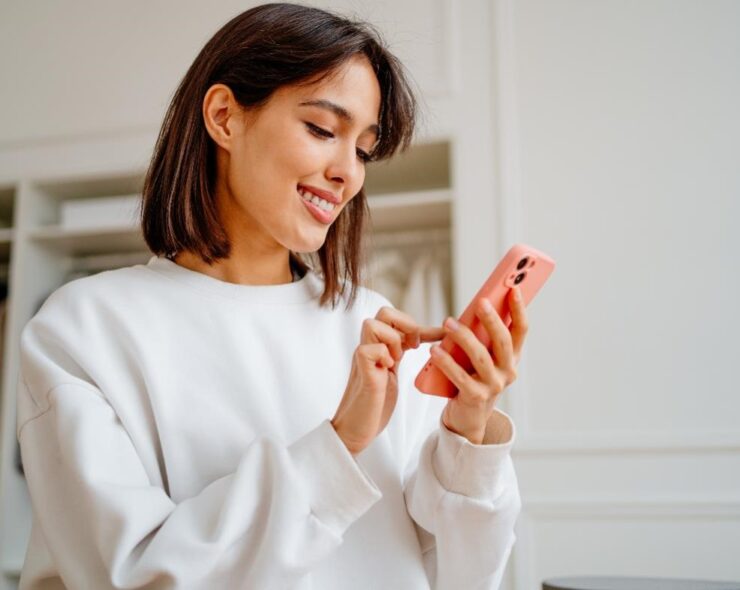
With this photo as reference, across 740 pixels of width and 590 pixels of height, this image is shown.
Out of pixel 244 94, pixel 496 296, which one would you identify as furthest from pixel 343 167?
pixel 496 296

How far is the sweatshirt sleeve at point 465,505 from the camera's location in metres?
0.88

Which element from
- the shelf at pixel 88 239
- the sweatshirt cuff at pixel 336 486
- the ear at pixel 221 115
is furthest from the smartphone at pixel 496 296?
the shelf at pixel 88 239

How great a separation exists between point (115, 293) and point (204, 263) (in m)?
0.12

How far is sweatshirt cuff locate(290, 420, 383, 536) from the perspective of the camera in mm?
801

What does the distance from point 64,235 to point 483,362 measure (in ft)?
7.20

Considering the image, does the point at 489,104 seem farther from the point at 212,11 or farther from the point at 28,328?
the point at 28,328

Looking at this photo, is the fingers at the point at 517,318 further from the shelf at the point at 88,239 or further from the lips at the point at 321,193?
the shelf at the point at 88,239

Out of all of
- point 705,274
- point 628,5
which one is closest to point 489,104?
point 628,5

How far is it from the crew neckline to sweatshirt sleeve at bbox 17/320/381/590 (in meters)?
0.21

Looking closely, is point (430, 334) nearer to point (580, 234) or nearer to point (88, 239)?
point (580, 234)

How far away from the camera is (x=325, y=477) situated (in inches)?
31.7

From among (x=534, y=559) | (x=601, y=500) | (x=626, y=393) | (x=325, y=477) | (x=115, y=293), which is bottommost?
(x=534, y=559)

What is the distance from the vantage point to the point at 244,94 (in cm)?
100

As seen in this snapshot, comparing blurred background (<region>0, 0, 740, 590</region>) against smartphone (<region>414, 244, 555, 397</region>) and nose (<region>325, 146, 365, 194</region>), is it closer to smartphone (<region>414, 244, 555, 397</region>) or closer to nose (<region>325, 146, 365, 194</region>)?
nose (<region>325, 146, 365, 194</region>)
